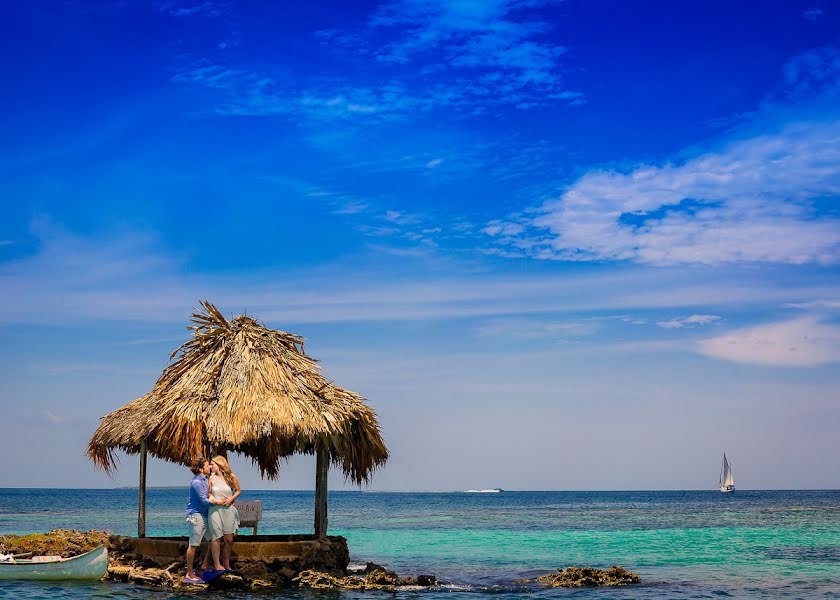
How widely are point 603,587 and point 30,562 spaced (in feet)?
32.9

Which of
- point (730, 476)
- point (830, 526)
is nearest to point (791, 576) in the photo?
point (830, 526)

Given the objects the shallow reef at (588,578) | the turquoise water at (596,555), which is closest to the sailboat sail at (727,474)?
the turquoise water at (596,555)

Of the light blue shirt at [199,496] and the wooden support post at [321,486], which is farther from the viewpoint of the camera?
the wooden support post at [321,486]

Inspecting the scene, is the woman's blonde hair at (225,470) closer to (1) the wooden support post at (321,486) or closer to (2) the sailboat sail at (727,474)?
(1) the wooden support post at (321,486)

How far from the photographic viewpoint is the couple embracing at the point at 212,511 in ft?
45.3

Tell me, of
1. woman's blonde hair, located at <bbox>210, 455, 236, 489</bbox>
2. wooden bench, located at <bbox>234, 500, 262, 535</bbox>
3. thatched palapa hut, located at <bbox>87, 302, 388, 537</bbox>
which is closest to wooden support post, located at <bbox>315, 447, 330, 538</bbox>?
thatched palapa hut, located at <bbox>87, 302, 388, 537</bbox>

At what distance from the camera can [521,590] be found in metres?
16.9

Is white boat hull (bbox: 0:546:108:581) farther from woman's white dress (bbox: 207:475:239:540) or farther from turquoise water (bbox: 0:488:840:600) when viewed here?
woman's white dress (bbox: 207:475:239:540)

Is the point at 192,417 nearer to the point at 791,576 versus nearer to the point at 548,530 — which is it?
the point at 791,576

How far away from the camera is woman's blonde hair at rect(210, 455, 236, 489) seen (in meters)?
14.0

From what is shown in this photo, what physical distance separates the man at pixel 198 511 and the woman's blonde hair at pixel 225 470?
14 centimetres

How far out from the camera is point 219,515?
13.8 m

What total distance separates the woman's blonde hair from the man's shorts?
65 cm

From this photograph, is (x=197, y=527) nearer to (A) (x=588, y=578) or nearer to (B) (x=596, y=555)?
(A) (x=588, y=578)
